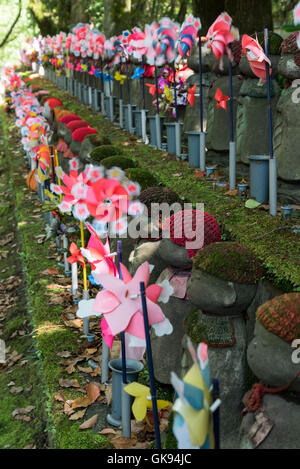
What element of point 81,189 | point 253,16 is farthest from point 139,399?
point 253,16

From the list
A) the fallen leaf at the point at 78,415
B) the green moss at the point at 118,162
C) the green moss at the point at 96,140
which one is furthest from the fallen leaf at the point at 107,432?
the green moss at the point at 96,140

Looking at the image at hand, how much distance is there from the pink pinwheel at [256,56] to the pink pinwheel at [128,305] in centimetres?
249

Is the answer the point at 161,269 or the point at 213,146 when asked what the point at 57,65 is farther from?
the point at 161,269

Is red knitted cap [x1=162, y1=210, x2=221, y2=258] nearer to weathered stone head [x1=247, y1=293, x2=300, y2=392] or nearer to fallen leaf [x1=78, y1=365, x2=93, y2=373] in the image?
weathered stone head [x1=247, y1=293, x2=300, y2=392]

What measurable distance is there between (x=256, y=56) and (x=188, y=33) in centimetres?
234

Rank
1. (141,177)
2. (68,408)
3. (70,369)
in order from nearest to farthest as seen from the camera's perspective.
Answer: (68,408) < (70,369) < (141,177)

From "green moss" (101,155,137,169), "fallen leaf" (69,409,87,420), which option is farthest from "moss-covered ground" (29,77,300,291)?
"fallen leaf" (69,409,87,420)

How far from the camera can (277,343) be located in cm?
260

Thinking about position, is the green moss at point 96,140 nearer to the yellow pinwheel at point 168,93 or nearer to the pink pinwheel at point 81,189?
the yellow pinwheel at point 168,93

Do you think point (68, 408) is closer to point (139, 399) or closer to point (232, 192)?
point (139, 399)

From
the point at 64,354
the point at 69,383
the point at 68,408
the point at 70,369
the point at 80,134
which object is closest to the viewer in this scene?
the point at 68,408

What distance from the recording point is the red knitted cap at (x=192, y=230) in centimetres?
352

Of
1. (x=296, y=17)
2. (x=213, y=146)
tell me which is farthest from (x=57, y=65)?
(x=296, y=17)

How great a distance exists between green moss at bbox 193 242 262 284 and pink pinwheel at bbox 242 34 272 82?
2.19m
